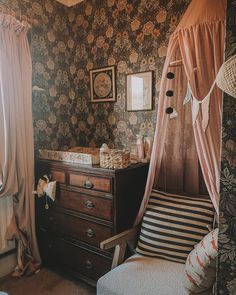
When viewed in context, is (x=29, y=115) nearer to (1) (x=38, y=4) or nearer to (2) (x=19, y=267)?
(1) (x=38, y=4)

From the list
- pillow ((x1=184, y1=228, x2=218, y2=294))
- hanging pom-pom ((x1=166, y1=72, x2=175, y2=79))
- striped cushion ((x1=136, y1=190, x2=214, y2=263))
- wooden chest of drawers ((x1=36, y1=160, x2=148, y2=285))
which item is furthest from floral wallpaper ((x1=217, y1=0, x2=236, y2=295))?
wooden chest of drawers ((x1=36, y1=160, x2=148, y2=285))

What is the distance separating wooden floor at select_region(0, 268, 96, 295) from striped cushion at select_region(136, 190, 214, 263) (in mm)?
765

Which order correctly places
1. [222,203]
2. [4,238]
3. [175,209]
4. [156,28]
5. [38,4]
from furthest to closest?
[38,4]
[4,238]
[156,28]
[175,209]
[222,203]

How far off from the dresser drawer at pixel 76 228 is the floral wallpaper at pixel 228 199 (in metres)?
0.96

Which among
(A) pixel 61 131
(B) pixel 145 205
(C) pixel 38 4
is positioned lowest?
(B) pixel 145 205

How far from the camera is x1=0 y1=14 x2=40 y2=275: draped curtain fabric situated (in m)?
2.19

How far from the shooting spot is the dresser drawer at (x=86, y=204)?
1961 mm

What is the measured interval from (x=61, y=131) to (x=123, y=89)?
2.95 feet

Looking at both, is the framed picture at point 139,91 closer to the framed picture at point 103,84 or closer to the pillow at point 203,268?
the framed picture at point 103,84

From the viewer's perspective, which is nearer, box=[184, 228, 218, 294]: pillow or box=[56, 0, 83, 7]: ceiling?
box=[184, 228, 218, 294]: pillow

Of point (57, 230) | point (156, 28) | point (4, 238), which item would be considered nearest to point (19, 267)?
point (4, 238)

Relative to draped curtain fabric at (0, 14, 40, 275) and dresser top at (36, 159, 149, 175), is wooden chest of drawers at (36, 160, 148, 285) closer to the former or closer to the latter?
dresser top at (36, 159, 149, 175)

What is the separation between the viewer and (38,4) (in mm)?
2527

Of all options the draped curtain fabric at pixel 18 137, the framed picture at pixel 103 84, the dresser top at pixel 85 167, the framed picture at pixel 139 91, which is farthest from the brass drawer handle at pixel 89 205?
the framed picture at pixel 103 84
